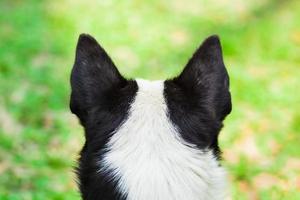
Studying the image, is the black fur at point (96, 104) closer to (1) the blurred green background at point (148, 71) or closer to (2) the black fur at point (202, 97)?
(2) the black fur at point (202, 97)

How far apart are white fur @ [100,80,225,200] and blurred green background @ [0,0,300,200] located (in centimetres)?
217

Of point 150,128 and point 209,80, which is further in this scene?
point 209,80

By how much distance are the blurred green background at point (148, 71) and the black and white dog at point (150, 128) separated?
2017 millimetres

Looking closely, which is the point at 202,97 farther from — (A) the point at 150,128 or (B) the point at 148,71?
(B) the point at 148,71

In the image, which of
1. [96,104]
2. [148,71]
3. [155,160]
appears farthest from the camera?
[148,71]

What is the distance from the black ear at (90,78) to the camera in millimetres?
3072

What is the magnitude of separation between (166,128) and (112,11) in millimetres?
5862

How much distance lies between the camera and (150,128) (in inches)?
113

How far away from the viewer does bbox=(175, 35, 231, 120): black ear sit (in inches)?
121

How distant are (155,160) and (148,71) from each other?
14.5 feet

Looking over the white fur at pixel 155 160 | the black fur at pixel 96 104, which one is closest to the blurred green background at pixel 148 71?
the black fur at pixel 96 104

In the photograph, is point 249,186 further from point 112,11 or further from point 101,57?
point 112,11

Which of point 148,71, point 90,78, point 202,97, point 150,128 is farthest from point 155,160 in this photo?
point 148,71

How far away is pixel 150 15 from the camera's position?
8.52 meters
